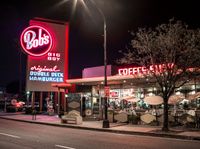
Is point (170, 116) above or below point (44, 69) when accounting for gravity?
below

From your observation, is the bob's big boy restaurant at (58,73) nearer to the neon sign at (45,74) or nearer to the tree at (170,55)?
the neon sign at (45,74)

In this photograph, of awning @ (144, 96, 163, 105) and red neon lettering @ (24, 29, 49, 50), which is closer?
awning @ (144, 96, 163, 105)

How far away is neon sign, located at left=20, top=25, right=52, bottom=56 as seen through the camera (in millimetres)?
41500

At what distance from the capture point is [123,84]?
109 feet

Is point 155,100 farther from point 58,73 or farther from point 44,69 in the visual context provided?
point 44,69

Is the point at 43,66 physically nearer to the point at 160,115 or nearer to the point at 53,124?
the point at 53,124

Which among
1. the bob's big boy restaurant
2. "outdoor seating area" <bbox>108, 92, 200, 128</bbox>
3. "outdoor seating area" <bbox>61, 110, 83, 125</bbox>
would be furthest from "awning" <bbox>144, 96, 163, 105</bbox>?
the bob's big boy restaurant

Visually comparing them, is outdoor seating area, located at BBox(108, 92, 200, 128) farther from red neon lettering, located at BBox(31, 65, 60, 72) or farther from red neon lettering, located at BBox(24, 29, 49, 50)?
red neon lettering, located at BBox(24, 29, 49, 50)

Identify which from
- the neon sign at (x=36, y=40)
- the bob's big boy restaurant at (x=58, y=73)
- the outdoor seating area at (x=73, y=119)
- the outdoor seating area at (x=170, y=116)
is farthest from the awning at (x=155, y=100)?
A: the neon sign at (x=36, y=40)

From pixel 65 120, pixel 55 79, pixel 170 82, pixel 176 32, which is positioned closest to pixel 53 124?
pixel 65 120

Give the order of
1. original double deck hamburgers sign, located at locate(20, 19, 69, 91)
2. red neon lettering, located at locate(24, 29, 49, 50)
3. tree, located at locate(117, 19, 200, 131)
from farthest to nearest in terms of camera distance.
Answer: red neon lettering, located at locate(24, 29, 49, 50) → original double deck hamburgers sign, located at locate(20, 19, 69, 91) → tree, located at locate(117, 19, 200, 131)

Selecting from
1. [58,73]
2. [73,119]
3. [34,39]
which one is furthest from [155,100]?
[34,39]

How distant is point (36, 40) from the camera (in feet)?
139

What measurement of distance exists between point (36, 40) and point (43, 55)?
2.30 m
